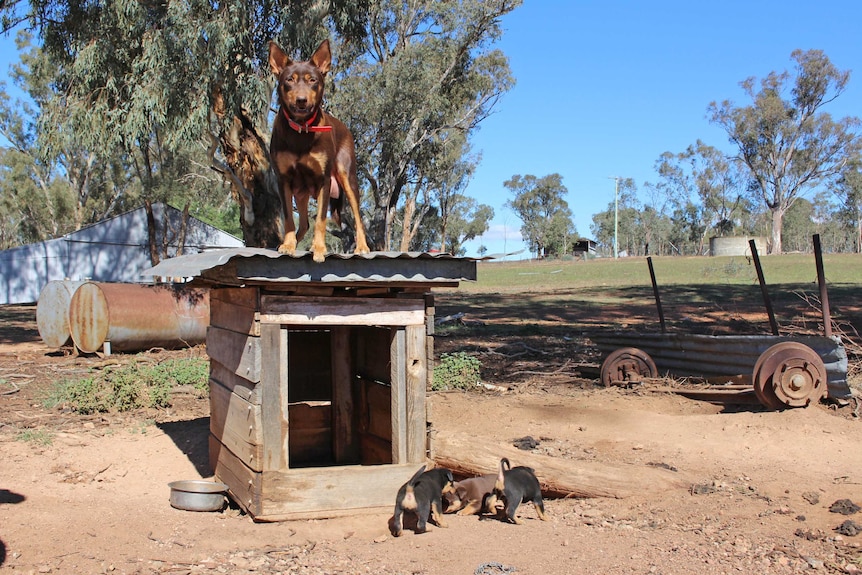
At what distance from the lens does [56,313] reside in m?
14.0

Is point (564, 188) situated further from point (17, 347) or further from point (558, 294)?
point (17, 347)

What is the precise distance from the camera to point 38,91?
3966cm

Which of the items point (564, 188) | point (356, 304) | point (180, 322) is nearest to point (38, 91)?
point (180, 322)

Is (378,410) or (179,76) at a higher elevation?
(179,76)

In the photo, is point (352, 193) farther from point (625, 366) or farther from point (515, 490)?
point (625, 366)

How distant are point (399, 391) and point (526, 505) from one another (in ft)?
4.47

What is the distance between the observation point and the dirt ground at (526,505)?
465 cm

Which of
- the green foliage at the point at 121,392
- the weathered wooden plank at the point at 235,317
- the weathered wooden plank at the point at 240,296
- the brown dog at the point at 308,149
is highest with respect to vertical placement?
the brown dog at the point at 308,149

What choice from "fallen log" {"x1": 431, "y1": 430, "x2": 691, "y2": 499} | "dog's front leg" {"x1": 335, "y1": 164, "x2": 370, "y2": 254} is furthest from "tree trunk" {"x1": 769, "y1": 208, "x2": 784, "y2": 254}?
"dog's front leg" {"x1": 335, "y1": 164, "x2": 370, "y2": 254}

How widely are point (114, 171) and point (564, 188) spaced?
54.4 m

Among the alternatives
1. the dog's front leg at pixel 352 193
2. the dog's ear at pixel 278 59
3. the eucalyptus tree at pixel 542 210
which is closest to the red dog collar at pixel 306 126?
the dog's ear at pixel 278 59

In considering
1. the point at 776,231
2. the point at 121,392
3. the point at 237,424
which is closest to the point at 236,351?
the point at 237,424

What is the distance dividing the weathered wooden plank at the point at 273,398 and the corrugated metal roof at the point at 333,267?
1.57 feet

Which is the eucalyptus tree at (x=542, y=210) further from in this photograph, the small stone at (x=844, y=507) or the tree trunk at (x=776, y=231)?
the small stone at (x=844, y=507)
